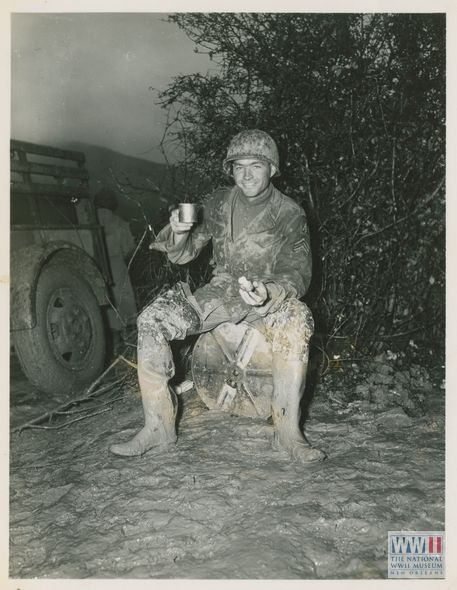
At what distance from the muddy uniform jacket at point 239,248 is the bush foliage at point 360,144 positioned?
1.64 meters

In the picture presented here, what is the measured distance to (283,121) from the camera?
4781 mm

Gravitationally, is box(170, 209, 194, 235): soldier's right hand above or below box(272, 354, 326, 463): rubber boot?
above

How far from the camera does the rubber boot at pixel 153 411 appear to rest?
2.72 meters

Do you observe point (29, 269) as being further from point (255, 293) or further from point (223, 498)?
point (223, 498)

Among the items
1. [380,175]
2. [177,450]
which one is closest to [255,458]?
[177,450]

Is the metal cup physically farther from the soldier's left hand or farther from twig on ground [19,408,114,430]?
twig on ground [19,408,114,430]

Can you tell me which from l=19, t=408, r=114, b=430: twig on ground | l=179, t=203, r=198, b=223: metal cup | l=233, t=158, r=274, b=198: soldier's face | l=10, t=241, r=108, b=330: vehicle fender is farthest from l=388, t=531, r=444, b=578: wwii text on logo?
l=10, t=241, r=108, b=330: vehicle fender

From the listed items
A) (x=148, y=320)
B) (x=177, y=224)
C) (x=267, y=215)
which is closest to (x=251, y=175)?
(x=267, y=215)

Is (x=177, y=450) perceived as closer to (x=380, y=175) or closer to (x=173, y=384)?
(x=173, y=384)

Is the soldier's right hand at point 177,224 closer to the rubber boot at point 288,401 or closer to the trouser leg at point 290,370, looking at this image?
the trouser leg at point 290,370

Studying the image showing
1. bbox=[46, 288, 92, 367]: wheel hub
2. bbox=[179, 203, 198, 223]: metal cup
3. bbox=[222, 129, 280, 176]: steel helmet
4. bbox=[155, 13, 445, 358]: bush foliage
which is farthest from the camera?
bbox=[155, 13, 445, 358]: bush foliage

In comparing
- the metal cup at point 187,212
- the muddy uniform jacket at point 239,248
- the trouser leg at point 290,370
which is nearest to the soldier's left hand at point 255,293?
the trouser leg at point 290,370

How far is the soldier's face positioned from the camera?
9.89 feet

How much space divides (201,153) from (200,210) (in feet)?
7.27
